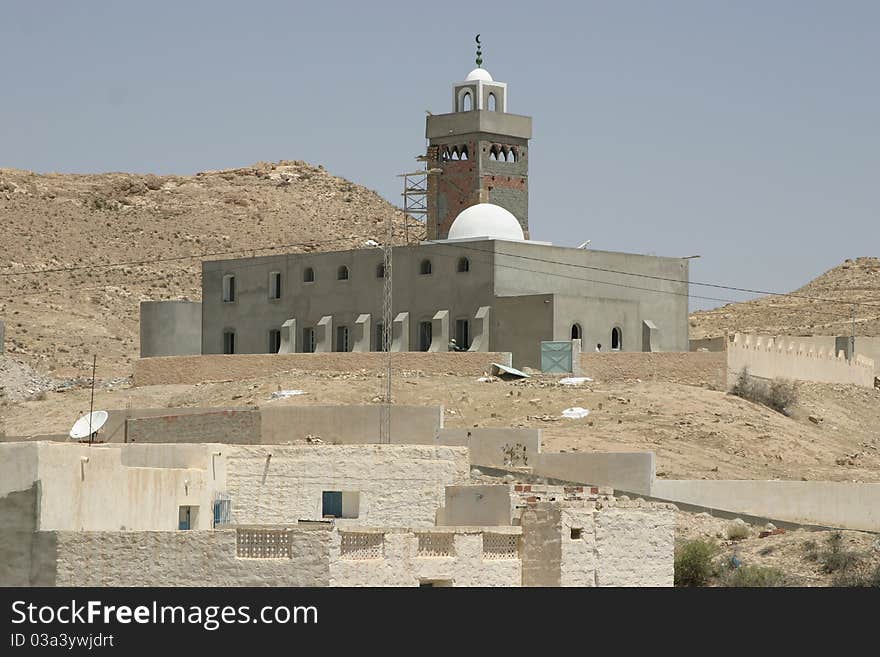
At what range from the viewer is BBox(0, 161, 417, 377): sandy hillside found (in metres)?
88.9

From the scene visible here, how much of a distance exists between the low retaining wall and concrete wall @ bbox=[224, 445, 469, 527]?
16.0m

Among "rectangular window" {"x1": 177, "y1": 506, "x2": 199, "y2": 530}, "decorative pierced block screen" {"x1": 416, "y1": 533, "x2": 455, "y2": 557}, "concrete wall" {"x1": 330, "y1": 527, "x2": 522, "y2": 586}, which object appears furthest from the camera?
"rectangular window" {"x1": 177, "y1": 506, "x2": 199, "y2": 530}

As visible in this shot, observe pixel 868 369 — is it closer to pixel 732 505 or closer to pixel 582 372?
pixel 582 372

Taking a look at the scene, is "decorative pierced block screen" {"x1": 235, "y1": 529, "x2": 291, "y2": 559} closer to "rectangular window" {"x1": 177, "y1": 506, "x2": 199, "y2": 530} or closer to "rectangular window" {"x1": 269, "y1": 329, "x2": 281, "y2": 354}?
"rectangular window" {"x1": 177, "y1": 506, "x2": 199, "y2": 530}

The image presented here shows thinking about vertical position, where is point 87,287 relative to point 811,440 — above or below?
above

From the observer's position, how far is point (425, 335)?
59.2 m

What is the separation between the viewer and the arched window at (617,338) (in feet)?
191

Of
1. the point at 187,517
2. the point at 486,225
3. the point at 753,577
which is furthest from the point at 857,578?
the point at 486,225

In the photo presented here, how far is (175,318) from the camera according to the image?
2591 inches

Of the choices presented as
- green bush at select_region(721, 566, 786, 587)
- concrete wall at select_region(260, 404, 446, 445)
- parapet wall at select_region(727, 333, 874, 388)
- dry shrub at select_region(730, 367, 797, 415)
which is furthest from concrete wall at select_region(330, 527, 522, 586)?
parapet wall at select_region(727, 333, 874, 388)

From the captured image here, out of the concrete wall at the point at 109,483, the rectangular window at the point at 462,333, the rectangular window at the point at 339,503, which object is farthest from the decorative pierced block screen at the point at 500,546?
the rectangular window at the point at 462,333

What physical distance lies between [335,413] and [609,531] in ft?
38.3

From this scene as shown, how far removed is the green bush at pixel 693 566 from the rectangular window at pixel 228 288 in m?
30.0
